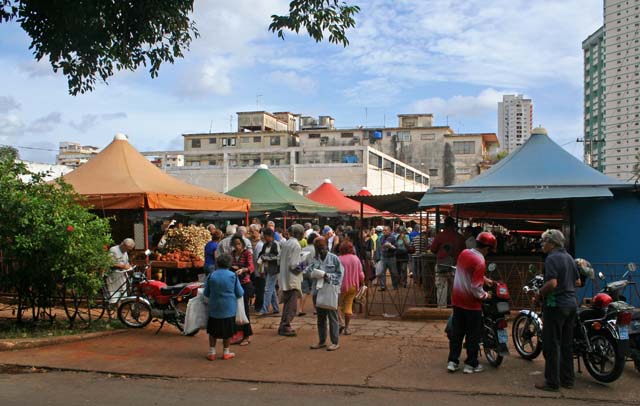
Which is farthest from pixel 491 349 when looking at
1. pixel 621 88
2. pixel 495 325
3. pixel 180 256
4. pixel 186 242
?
pixel 621 88

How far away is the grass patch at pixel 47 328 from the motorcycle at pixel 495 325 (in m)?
6.07

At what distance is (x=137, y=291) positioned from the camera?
10.8 meters

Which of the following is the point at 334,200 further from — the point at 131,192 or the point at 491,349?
the point at 491,349

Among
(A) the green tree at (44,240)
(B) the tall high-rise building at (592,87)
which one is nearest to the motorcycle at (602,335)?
(A) the green tree at (44,240)

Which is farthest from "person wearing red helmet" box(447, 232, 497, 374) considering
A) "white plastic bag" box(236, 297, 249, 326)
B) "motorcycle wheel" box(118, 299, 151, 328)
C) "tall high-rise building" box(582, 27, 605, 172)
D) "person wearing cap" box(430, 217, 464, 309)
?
"tall high-rise building" box(582, 27, 605, 172)

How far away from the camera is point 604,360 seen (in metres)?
7.14

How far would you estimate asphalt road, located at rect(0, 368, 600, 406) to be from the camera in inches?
256

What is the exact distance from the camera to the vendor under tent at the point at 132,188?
13.1 meters

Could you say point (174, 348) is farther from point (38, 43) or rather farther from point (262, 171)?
point (262, 171)

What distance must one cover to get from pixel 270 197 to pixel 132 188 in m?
7.94

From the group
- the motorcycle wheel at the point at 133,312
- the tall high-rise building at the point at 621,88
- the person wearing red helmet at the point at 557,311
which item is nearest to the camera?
the person wearing red helmet at the point at 557,311

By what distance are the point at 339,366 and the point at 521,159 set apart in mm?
6998

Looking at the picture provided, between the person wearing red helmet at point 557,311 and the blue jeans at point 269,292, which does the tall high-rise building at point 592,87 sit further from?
the person wearing red helmet at point 557,311

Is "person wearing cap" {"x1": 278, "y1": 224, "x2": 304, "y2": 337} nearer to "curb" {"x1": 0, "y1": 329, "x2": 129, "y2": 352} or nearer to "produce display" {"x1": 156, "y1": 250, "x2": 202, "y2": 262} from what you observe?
"curb" {"x1": 0, "y1": 329, "x2": 129, "y2": 352}
